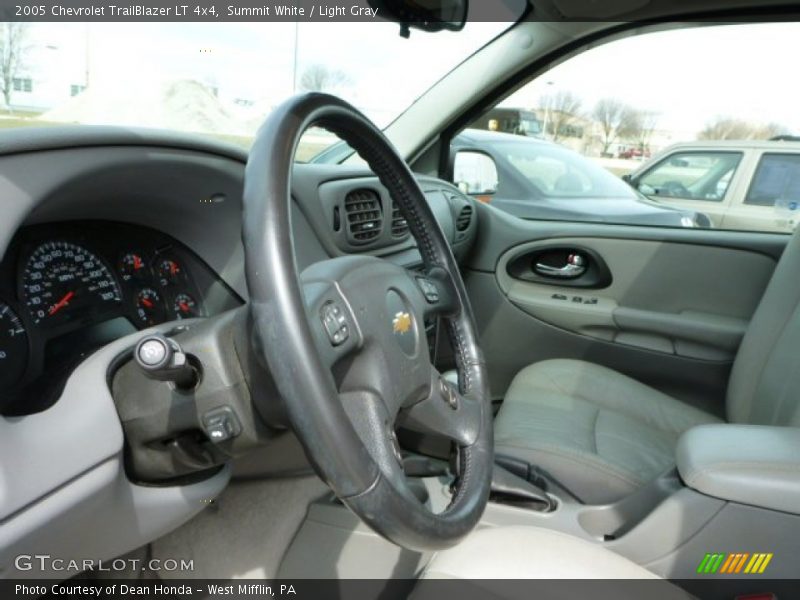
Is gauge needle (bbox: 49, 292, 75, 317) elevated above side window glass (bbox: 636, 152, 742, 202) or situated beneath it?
situated beneath

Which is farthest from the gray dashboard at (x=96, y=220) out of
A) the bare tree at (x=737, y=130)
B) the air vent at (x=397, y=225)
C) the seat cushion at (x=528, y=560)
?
the bare tree at (x=737, y=130)

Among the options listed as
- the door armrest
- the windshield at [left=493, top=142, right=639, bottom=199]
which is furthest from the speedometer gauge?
the windshield at [left=493, top=142, right=639, bottom=199]

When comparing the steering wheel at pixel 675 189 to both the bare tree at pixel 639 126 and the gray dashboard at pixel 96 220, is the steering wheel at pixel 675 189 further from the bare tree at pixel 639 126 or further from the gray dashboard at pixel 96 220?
the gray dashboard at pixel 96 220

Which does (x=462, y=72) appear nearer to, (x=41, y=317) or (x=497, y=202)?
(x=497, y=202)

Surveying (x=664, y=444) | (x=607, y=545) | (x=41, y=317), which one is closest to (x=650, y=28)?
(x=664, y=444)

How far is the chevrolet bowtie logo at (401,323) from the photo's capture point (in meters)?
0.94

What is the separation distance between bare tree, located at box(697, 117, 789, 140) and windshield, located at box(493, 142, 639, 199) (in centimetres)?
36

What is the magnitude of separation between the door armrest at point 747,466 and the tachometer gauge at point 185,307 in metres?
A: 0.95

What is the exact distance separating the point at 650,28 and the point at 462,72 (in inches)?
25.0

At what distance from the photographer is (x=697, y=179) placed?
8.02 feet

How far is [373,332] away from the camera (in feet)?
2.90

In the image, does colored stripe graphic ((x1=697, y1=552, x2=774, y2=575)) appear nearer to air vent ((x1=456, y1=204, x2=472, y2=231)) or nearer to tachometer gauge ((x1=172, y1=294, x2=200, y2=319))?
tachometer gauge ((x1=172, y1=294, x2=200, y2=319))

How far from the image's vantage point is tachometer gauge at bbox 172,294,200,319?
1.27 m

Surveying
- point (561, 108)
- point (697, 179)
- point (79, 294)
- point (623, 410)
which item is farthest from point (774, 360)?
point (79, 294)
